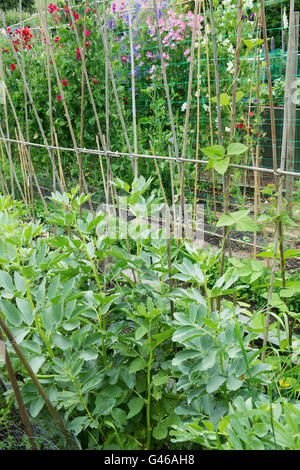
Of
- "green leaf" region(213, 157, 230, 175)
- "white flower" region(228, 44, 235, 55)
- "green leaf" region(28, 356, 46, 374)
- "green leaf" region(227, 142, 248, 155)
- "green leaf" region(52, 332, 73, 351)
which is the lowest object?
"green leaf" region(28, 356, 46, 374)

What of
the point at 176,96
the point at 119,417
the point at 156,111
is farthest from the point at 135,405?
the point at 176,96

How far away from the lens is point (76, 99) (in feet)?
12.7

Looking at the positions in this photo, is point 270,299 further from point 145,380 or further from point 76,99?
point 76,99

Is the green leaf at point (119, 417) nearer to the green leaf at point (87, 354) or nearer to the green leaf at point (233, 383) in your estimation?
the green leaf at point (87, 354)

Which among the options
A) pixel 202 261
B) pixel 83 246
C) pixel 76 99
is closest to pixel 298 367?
pixel 202 261

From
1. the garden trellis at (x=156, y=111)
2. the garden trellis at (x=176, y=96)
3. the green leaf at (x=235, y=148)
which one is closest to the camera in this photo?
the green leaf at (x=235, y=148)

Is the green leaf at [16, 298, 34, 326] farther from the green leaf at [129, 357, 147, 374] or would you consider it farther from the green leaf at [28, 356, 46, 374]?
the green leaf at [129, 357, 147, 374]

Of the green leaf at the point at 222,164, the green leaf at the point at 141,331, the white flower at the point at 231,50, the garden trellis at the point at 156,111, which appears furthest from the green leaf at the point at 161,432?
the white flower at the point at 231,50

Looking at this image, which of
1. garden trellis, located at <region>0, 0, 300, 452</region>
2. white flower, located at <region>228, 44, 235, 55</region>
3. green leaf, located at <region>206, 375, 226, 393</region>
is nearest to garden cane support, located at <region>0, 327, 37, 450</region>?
green leaf, located at <region>206, 375, 226, 393</region>

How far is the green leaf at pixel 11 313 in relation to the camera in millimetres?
1012

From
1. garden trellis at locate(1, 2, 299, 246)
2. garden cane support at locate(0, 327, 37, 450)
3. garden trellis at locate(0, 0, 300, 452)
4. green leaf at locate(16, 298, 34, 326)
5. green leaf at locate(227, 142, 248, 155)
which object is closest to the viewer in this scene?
garden cane support at locate(0, 327, 37, 450)

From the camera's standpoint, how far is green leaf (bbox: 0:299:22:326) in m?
1.01

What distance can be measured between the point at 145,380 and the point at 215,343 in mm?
283

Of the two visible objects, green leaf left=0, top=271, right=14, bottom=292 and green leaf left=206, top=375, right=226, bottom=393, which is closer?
green leaf left=206, top=375, right=226, bottom=393
